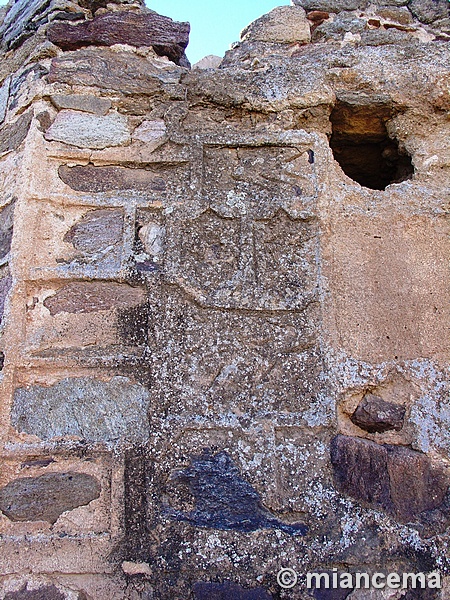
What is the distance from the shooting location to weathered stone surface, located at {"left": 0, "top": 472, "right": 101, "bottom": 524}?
6.23 ft

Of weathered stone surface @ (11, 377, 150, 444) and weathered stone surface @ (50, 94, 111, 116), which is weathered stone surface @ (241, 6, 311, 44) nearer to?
weathered stone surface @ (50, 94, 111, 116)

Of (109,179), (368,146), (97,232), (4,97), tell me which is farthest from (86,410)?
(368,146)

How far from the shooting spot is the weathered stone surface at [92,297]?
2170mm

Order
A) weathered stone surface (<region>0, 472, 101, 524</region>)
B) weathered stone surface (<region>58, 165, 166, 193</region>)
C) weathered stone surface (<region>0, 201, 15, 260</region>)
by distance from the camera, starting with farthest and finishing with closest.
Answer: weathered stone surface (<region>58, 165, 166, 193</region>) → weathered stone surface (<region>0, 201, 15, 260</region>) → weathered stone surface (<region>0, 472, 101, 524</region>)

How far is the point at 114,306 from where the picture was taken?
218 centimetres

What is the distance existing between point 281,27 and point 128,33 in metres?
0.78

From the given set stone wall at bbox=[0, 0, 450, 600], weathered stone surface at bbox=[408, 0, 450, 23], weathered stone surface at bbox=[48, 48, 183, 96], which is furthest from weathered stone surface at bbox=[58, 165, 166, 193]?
weathered stone surface at bbox=[408, 0, 450, 23]

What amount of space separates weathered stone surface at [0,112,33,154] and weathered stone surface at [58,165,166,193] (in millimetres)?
271

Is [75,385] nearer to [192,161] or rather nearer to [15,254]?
[15,254]

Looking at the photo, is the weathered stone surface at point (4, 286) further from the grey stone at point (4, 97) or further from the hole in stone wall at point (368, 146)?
the hole in stone wall at point (368, 146)

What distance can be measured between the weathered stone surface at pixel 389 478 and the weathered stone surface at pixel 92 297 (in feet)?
3.13

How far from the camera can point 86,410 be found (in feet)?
6.64

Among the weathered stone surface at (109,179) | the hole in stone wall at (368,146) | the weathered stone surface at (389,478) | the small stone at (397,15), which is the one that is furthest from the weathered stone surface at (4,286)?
the small stone at (397,15)

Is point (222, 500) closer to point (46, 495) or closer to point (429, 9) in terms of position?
point (46, 495)
